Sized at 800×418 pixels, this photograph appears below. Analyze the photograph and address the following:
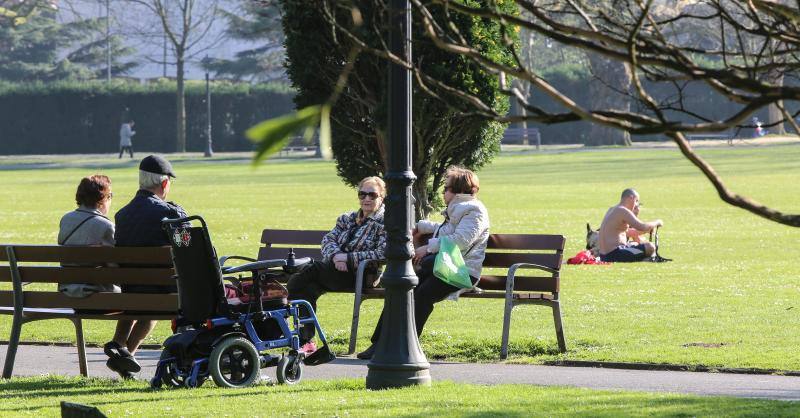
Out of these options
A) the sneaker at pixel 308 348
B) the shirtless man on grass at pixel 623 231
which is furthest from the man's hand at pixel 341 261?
the shirtless man on grass at pixel 623 231

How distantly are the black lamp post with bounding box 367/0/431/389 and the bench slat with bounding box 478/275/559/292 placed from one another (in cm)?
240

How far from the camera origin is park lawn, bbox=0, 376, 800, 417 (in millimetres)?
7137

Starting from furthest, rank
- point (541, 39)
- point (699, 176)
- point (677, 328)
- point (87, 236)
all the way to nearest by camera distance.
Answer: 1. point (541, 39)
2. point (699, 176)
3. point (677, 328)
4. point (87, 236)

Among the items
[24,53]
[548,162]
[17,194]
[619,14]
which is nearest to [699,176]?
[548,162]

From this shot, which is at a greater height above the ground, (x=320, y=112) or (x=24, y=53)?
(x=24, y=53)

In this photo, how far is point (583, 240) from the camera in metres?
22.0

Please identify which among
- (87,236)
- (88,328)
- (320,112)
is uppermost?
(320,112)

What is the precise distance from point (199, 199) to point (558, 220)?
10.7m

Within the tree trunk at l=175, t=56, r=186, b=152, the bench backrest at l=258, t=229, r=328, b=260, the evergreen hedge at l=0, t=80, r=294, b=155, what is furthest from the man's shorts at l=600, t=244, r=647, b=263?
the evergreen hedge at l=0, t=80, r=294, b=155

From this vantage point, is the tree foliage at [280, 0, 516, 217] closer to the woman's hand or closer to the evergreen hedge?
the woman's hand

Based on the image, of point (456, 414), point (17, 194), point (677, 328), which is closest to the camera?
point (456, 414)

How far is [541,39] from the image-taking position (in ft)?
281

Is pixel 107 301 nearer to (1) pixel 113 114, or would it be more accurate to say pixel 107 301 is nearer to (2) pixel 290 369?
(2) pixel 290 369

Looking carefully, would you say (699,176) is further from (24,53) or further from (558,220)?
(24,53)
